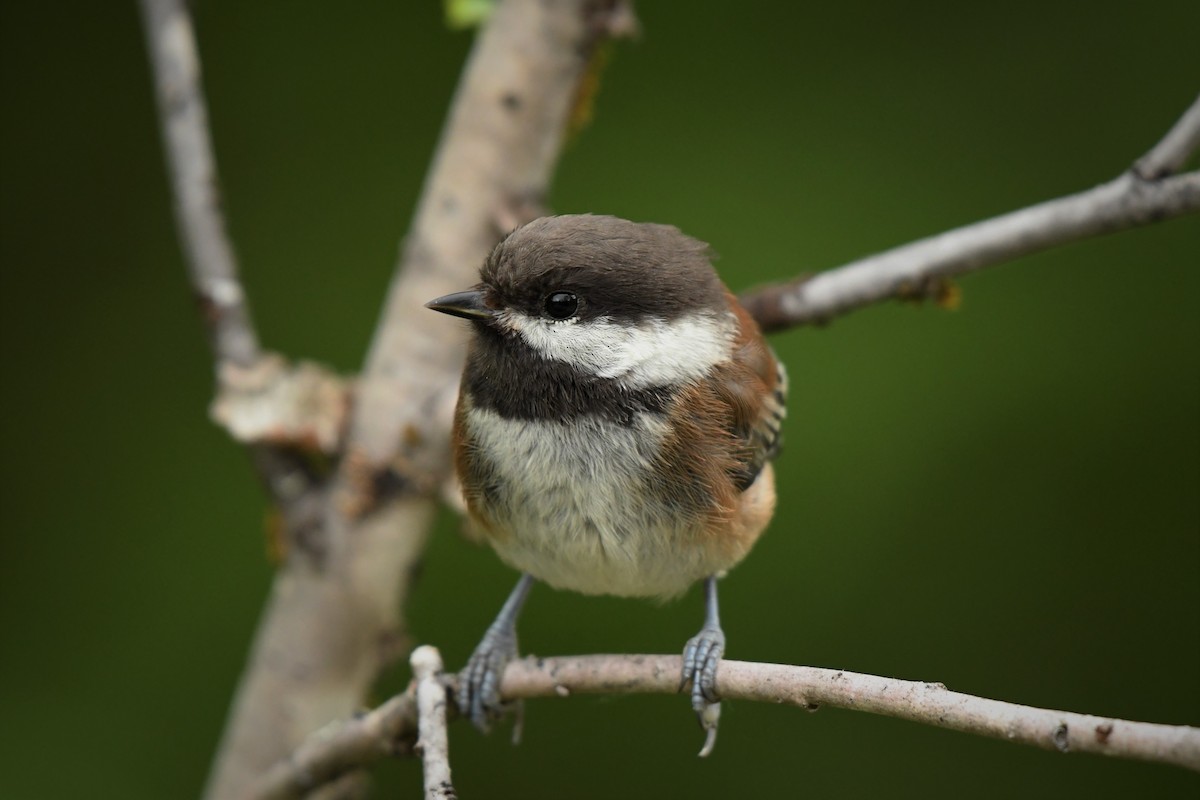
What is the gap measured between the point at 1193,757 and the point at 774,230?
264 cm

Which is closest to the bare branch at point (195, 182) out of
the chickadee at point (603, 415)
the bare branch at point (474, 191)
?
the bare branch at point (474, 191)

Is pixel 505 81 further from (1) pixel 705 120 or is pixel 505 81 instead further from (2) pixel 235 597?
(2) pixel 235 597

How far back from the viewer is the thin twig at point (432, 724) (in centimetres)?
171

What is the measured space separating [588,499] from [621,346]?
11.0 inches

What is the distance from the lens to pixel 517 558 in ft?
7.74

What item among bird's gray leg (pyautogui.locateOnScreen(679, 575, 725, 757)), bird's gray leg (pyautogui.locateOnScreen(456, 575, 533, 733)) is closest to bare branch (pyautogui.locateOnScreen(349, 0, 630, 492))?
bird's gray leg (pyautogui.locateOnScreen(456, 575, 533, 733))

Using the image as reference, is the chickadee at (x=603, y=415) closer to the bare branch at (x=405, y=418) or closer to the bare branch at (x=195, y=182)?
the bare branch at (x=405, y=418)

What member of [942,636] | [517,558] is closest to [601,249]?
[517,558]

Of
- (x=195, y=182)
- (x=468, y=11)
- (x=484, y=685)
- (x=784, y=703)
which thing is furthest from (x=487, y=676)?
(x=468, y=11)

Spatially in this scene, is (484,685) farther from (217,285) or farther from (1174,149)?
(1174,149)

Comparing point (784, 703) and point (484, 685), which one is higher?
point (484, 685)

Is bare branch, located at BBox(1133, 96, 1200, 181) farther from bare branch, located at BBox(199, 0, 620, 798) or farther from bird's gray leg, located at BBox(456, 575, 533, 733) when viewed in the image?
bird's gray leg, located at BBox(456, 575, 533, 733)

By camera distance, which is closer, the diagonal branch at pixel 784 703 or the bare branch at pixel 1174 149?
the diagonal branch at pixel 784 703

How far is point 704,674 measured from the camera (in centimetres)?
223
